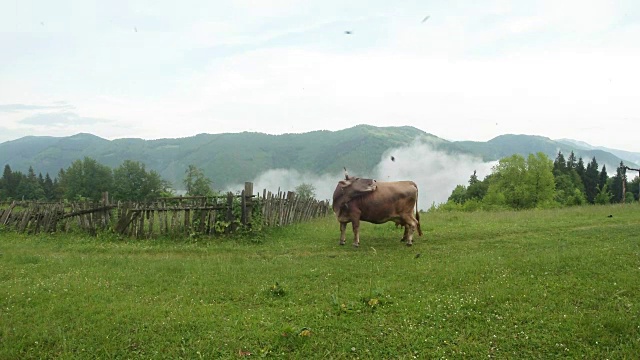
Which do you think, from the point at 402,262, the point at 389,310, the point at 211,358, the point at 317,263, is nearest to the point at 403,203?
the point at 402,262

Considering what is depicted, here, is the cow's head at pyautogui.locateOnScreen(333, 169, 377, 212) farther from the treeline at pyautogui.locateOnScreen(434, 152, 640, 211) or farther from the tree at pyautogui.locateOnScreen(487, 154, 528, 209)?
the tree at pyautogui.locateOnScreen(487, 154, 528, 209)

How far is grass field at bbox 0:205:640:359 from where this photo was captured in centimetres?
655

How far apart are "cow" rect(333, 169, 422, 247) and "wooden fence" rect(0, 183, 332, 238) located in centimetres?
357

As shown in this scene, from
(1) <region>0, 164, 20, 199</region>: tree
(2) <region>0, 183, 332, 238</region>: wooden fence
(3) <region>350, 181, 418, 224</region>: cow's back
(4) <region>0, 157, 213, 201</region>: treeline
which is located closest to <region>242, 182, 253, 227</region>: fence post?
(2) <region>0, 183, 332, 238</region>: wooden fence

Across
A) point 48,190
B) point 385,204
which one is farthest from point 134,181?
point 385,204

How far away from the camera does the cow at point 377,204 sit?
1376 centimetres

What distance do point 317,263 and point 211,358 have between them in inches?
193

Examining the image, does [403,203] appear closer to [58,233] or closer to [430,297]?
[430,297]

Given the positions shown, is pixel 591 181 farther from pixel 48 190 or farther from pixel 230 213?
pixel 48 190

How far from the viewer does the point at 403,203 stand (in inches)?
545

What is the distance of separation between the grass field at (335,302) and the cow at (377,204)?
3.85 feet

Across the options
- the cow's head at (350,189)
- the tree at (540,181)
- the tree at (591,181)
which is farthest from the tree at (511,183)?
the cow's head at (350,189)

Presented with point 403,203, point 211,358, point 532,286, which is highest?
point 403,203

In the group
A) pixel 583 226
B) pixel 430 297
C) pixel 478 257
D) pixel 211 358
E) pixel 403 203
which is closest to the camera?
pixel 211 358
